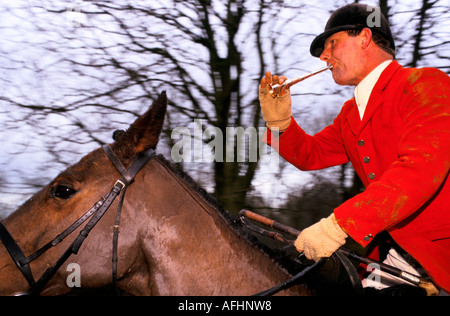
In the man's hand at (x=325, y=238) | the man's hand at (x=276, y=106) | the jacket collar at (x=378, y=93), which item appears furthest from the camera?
the man's hand at (x=276, y=106)

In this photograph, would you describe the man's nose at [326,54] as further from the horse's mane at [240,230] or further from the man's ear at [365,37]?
the horse's mane at [240,230]

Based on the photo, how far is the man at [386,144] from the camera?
1456mm

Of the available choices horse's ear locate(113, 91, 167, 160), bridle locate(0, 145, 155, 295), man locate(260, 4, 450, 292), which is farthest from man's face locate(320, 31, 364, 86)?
bridle locate(0, 145, 155, 295)

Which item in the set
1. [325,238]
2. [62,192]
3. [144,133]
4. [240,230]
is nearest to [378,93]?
[325,238]

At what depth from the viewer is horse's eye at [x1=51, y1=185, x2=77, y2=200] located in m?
1.77

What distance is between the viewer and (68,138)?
6.81m

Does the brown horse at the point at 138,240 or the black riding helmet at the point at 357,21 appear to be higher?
the black riding helmet at the point at 357,21

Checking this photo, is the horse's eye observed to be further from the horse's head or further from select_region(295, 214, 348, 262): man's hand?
select_region(295, 214, 348, 262): man's hand

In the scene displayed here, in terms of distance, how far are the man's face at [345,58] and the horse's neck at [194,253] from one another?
126 cm

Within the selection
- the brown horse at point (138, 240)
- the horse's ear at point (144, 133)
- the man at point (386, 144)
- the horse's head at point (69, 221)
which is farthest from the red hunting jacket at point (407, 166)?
the horse's head at point (69, 221)

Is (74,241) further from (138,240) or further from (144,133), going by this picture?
(144,133)

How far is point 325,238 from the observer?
158cm

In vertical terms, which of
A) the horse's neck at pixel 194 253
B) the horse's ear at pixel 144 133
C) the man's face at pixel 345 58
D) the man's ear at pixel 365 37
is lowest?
the horse's neck at pixel 194 253
